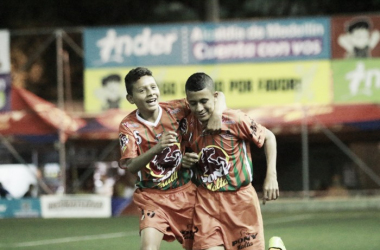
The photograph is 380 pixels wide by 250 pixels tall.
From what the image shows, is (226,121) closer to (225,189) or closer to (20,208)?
(225,189)

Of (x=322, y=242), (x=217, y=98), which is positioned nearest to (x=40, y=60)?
(x=322, y=242)

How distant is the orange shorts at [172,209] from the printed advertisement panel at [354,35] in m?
12.9

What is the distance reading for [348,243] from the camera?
41.7 feet

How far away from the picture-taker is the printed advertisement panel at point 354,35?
64.1ft

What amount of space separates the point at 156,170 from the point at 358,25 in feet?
43.1

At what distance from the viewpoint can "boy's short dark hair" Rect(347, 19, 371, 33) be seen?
19.5 metres

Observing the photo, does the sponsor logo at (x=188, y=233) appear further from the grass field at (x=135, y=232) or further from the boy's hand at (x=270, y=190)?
the grass field at (x=135, y=232)

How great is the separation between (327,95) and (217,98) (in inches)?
502

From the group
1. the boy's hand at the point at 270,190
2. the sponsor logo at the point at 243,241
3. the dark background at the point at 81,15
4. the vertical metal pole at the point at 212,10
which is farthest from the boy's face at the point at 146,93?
the dark background at the point at 81,15

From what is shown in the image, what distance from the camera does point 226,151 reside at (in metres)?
7.09

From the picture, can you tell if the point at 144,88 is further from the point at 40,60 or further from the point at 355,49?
the point at 40,60

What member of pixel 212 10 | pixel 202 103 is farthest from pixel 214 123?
pixel 212 10

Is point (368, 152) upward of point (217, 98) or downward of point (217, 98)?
downward

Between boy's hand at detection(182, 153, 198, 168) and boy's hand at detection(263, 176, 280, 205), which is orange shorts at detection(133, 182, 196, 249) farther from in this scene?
boy's hand at detection(263, 176, 280, 205)
